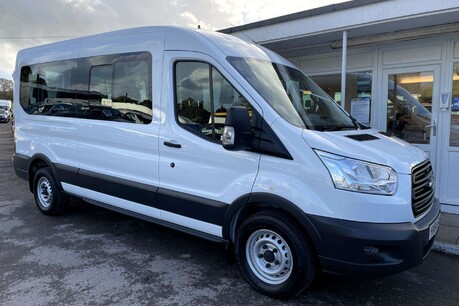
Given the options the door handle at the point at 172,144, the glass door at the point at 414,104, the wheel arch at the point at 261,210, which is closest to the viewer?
the wheel arch at the point at 261,210

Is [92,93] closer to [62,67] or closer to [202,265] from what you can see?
[62,67]

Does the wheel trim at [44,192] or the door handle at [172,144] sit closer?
the door handle at [172,144]

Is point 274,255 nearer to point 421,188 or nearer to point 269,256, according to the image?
point 269,256

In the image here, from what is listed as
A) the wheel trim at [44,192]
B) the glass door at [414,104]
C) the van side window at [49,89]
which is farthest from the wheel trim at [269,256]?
the glass door at [414,104]

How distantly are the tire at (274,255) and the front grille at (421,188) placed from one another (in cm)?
92

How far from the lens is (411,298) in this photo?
3.37m

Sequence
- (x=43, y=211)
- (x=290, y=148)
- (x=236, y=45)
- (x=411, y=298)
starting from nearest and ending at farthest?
(x=290, y=148) < (x=411, y=298) < (x=236, y=45) < (x=43, y=211)

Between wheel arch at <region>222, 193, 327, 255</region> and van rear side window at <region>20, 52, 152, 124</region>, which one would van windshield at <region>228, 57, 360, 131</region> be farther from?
van rear side window at <region>20, 52, 152, 124</region>

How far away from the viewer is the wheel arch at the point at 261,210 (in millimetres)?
2992

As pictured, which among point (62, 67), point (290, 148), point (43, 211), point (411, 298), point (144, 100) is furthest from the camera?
point (43, 211)

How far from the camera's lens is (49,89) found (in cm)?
566

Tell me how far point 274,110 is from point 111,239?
9.25ft

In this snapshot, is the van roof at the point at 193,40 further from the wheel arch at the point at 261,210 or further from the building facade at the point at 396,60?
the building facade at the point at 396,60

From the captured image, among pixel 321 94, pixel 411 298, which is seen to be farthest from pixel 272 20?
pixel 411 298
